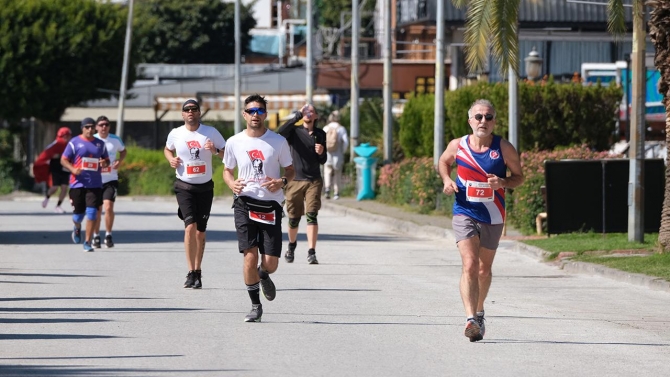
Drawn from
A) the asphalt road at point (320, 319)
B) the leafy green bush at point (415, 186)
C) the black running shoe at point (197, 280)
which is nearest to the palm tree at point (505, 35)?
the asphalt road at point (320, 319)

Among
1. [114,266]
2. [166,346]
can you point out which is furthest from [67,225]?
[166,346]

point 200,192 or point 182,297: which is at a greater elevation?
point 200,192

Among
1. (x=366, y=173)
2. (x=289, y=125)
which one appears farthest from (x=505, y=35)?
(x=366, y=173)

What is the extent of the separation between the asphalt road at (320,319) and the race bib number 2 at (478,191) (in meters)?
1.07

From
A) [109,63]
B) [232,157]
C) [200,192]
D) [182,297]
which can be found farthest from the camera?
[109,63]

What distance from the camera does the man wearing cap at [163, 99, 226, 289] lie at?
14711 mm

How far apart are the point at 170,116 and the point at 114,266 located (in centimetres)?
5117

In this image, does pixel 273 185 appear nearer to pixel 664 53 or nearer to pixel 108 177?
pixel 664 53

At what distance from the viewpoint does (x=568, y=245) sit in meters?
19.2

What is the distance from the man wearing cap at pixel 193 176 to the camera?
1471cm

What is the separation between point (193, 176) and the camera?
1498 centimetres

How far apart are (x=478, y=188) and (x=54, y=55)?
47814 mm

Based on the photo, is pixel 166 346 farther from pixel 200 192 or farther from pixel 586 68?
pixel 586 68

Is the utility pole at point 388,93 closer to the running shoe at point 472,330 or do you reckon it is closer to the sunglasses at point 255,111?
the sunglasses at point 255,111
